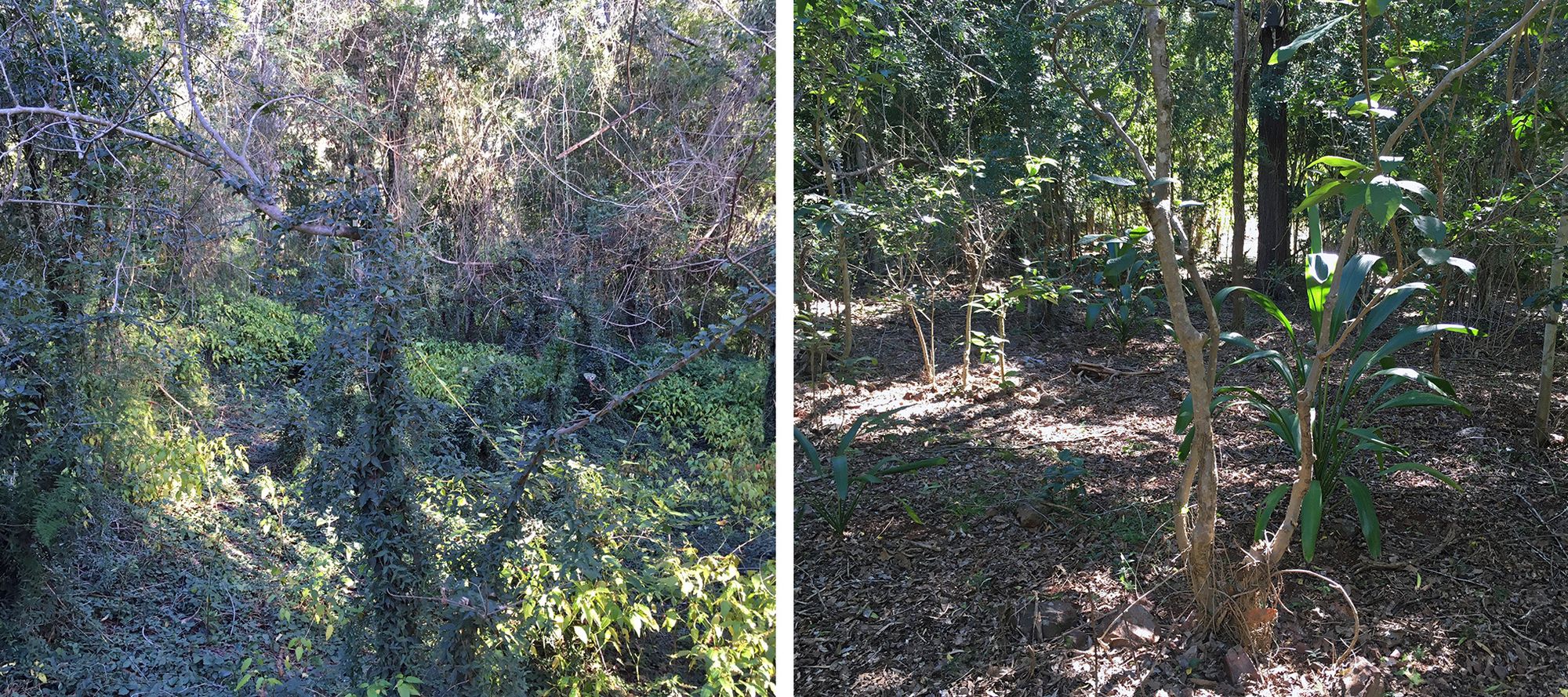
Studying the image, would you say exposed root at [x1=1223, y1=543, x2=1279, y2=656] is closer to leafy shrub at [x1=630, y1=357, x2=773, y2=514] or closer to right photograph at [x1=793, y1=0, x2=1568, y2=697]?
right photograph at [x1=793, y1=0, x2=1568, y2=697]

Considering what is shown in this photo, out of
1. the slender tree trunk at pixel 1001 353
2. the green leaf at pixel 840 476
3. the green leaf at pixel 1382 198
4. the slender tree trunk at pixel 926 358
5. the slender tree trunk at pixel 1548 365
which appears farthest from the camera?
the slender tree trunk at pixel 926 358

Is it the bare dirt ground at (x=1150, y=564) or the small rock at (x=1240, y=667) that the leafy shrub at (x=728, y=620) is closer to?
the bare dirt ground at (x=1150, y=564)

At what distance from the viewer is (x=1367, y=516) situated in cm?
128

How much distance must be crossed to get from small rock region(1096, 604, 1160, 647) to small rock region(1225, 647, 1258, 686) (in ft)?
0.34

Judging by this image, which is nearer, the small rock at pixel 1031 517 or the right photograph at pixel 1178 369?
the right photograph at pixel 1178 369

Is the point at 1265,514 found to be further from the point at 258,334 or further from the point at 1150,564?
the point at 258,334

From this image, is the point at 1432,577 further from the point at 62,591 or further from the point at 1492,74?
the point at 62,591

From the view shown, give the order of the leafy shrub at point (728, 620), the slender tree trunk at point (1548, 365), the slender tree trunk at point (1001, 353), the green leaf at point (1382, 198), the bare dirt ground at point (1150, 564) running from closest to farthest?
the green leaf at point (1382, 198), the bare dirt ground at point (1150, 564), the leafy shrub at point (728, 620), the slender tree trunk at point (1548, 365), the slender tree trunk at point (1001, 353)

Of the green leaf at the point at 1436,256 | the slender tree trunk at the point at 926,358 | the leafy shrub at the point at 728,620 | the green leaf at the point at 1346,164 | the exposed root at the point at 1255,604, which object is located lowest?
the leafy shrub at the point at 728,620

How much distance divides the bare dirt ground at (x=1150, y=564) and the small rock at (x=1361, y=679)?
0.01 meters

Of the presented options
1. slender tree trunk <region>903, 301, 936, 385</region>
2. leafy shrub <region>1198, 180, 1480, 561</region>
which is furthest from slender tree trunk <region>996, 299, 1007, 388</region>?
leafy shrub <region>1198, 180, 1480, 561</region>

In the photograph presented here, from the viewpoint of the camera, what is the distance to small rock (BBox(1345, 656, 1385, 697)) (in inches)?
44.4

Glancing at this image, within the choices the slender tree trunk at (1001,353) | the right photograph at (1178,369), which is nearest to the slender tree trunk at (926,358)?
the right photograph at (1178,369)

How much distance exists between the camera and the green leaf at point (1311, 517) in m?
1.22
